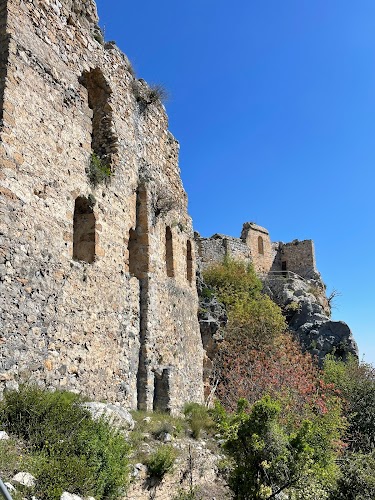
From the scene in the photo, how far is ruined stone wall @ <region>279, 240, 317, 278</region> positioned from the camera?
35.4 metres

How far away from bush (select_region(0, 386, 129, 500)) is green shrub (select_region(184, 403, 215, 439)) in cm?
351

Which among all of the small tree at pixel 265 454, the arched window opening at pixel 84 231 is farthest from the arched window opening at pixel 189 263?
the small tree at pixel 265 454

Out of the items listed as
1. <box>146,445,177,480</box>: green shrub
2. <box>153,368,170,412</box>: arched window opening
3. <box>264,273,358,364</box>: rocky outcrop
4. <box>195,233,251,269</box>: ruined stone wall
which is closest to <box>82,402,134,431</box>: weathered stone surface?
<box>146,445,177,480</box>: green shrub

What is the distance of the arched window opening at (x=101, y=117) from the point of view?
10250 mm

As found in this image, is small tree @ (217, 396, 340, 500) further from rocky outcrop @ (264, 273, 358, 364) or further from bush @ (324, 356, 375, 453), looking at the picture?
rocky outcrop @ (264, 273, 358, 364)

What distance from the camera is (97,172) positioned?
9164 mm

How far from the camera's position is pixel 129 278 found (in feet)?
33.5

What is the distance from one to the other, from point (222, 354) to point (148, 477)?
11.5 metres

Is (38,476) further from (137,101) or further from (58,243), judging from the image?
(137,101)

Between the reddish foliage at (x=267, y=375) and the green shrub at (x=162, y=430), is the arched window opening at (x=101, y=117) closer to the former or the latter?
the green shrub at (x=162, y=430)

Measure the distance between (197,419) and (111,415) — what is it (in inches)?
149

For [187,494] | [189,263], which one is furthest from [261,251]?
[187,494]

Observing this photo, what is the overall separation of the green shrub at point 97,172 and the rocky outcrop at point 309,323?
16.5 metres

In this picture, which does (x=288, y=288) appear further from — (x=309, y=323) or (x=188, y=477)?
(x=188, y=477)
